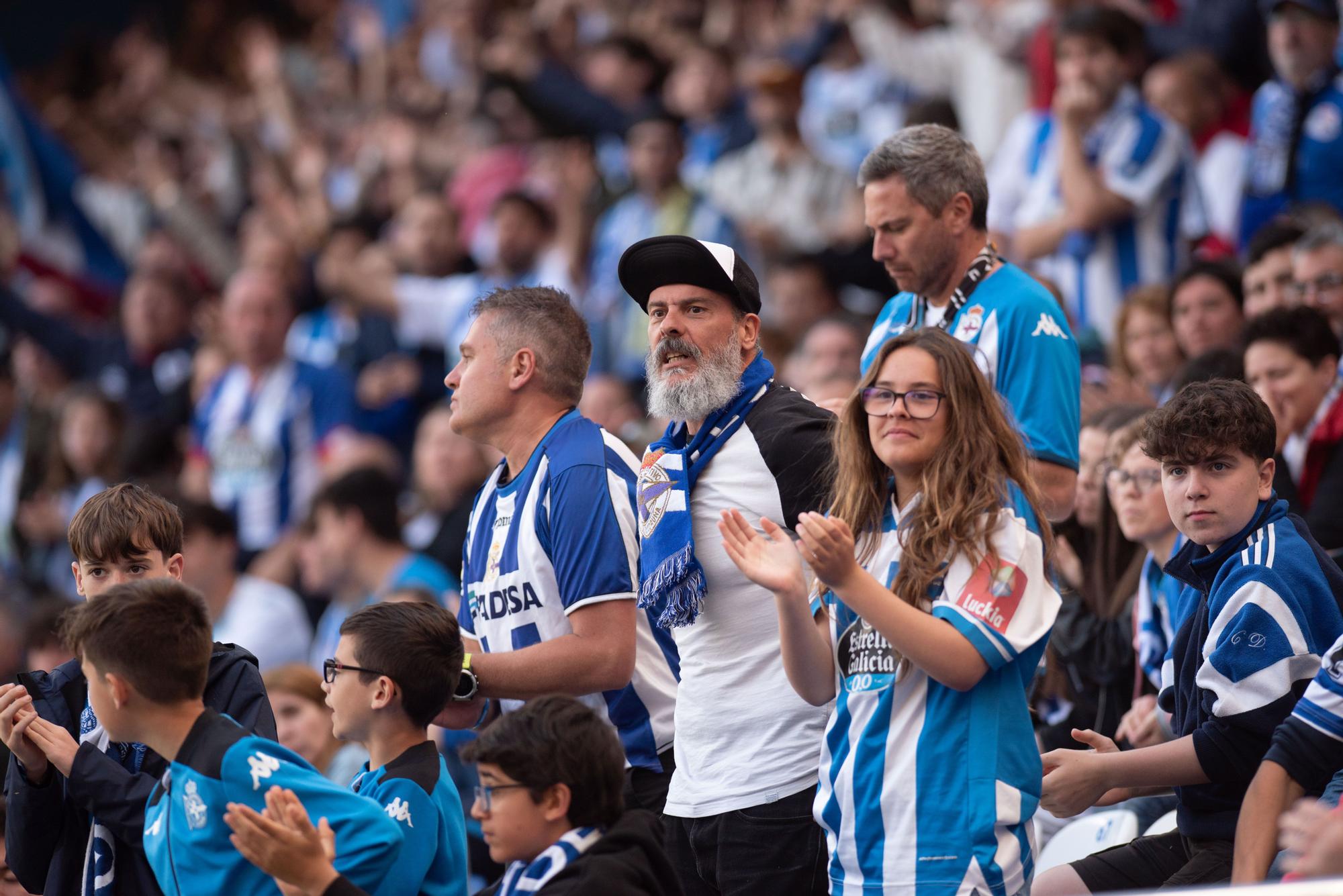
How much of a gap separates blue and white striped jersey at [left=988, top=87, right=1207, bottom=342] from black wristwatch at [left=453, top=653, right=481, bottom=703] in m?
4.35

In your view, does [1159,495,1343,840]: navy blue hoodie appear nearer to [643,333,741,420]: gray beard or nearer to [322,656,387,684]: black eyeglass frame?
[643,333,741,420]: gray beard

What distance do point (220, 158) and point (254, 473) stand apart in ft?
Answer: 25.2

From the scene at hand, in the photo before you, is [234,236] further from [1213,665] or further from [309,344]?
[1213,665]

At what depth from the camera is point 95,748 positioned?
3.85 m

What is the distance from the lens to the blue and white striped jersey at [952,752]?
137 inches

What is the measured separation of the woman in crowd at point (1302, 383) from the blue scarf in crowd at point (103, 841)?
A: 3698 millimetres

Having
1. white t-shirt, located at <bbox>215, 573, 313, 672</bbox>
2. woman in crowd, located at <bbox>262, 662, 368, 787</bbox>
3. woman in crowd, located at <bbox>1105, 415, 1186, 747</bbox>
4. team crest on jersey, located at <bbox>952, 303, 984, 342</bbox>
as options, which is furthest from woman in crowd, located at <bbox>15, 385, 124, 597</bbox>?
woman in crowd, located at <bbox>1105, 415, 1186, 747</bbox>

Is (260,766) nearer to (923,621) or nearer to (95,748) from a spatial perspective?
(95,748)

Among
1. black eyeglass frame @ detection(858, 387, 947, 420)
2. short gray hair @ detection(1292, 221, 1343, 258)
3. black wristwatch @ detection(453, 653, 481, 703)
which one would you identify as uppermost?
short gray hair @ detection(1292, 221, 1343, 258)

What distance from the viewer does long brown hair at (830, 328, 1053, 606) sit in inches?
143

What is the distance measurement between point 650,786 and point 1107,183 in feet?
14.4

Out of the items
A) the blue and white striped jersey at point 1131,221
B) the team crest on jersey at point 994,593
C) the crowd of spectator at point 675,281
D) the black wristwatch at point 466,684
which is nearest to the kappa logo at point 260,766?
the black wristwatch at point 466,684

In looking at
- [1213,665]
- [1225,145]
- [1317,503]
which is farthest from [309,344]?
[1213,665]

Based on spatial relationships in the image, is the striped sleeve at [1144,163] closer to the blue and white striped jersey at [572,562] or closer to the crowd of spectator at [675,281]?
the crowd of spectator at [675,281]
